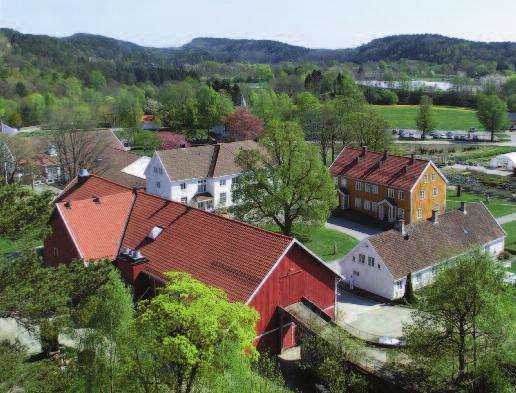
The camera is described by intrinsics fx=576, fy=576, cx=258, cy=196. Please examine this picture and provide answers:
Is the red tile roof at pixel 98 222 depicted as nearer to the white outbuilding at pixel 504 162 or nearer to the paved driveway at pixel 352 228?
the paved driveway at pixel 352 228

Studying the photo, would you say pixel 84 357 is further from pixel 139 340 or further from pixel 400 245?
pixel 400 245

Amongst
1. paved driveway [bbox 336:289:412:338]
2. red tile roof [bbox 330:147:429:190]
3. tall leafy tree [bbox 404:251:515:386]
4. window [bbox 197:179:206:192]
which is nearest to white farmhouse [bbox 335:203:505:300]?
paved driveway [bbox 336:289:412:338]

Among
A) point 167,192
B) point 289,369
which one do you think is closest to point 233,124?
point 167,192

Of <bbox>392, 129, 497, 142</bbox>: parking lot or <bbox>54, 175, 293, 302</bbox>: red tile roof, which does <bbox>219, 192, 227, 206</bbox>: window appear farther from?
<bbox>392, 129, 497, 142</bbox>: parking lot

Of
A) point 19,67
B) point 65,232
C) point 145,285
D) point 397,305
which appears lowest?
point 397,305

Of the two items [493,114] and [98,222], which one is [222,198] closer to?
[98,222]
